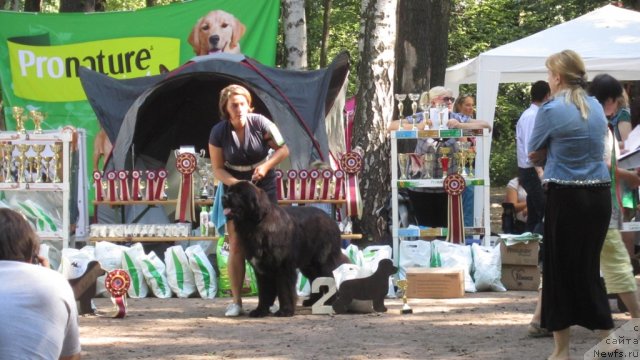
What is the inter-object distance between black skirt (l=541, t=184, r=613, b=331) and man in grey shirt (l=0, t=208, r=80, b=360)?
2916 mm

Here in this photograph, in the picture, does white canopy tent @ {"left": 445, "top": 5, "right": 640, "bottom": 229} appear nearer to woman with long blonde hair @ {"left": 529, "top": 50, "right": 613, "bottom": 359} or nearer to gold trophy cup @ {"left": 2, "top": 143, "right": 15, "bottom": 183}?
gold trophy cup @ {"left": 2, "top": 143, "right": 15, "bottom": 183}

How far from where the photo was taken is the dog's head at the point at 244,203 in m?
7.23

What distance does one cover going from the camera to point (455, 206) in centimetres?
977

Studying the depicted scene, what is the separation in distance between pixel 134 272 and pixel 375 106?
3.42 metres

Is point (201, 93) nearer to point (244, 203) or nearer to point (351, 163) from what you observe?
point (351, 163)

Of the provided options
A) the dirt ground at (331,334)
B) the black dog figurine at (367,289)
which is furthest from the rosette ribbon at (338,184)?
the black dog figurine at (367,289)

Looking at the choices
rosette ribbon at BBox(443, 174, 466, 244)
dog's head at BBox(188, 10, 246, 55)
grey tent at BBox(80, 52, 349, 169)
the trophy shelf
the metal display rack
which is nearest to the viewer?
the metal display rack

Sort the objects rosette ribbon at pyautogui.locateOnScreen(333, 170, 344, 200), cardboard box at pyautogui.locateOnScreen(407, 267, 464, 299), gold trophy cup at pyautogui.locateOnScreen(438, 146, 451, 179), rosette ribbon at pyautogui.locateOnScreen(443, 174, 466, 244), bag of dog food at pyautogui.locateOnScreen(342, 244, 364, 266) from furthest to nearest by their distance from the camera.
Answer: rosette ribbon at pyautogui.locateOnScreen(333, 170, 344, 200)
gold trophy cup at pyautogui.locateOnScreen(438, 146, 451, 179)
rosette ribbon at pyautogui.locateOnScreen(443, 174, 466, 244)
bag of dog food at pyautogui.locateOnScreen(342, 244, 364, 266)
cardboard box at pyautogui.locateOnScreen(407, 267, 464, 299)

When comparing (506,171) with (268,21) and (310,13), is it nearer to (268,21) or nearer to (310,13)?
(310,13)

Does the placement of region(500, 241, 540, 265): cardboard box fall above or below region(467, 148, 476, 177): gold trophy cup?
below

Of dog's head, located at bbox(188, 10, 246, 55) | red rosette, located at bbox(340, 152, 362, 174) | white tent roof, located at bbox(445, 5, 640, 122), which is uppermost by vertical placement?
dog's head, located at bbox(188, 10, 246, 55)

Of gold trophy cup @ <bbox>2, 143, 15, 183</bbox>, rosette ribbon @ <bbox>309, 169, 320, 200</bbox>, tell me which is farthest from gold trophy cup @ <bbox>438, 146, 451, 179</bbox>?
gold trophy cup @ <bbox>2, 143, 15, 183</bbox>

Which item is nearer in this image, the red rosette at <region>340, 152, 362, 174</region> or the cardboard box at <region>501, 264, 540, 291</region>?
the cardboard box at <region>501, 264, 540, 291</region>

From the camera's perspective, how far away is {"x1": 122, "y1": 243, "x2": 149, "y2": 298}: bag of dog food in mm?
9258
